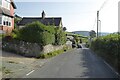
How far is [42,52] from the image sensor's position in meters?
30.6

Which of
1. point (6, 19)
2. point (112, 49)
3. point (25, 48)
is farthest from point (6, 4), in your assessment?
point (112, 49)

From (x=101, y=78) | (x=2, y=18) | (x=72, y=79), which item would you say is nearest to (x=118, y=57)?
(x=101, y=78)

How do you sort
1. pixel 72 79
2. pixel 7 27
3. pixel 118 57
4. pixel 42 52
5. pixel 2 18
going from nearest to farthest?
1. pixel 72 79
2. pixel 118 57
3. pixel 42 52
4. pixel 2 18
5. pixel 7 27

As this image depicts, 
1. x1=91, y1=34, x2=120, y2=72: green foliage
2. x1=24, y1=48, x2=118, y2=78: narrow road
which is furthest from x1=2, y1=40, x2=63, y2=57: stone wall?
x1=24, y1=48, x2=118, y2=78: narrow road

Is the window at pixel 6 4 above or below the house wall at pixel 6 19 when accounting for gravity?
above

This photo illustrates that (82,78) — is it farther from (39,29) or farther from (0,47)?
(0,47)

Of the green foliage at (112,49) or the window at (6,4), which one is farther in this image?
the window at (6,4)

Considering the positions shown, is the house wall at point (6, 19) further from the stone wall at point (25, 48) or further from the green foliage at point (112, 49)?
the green foliage at point (112, 49)

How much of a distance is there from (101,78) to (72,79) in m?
1.68

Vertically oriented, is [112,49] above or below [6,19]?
below

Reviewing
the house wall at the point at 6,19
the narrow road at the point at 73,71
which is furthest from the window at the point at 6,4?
the narrow road at the point at 73,71

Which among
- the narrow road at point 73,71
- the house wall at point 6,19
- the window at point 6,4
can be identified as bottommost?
the narrow road at point 73,71

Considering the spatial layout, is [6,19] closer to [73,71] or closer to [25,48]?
[25,48]

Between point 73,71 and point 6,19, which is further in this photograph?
point 6,19
